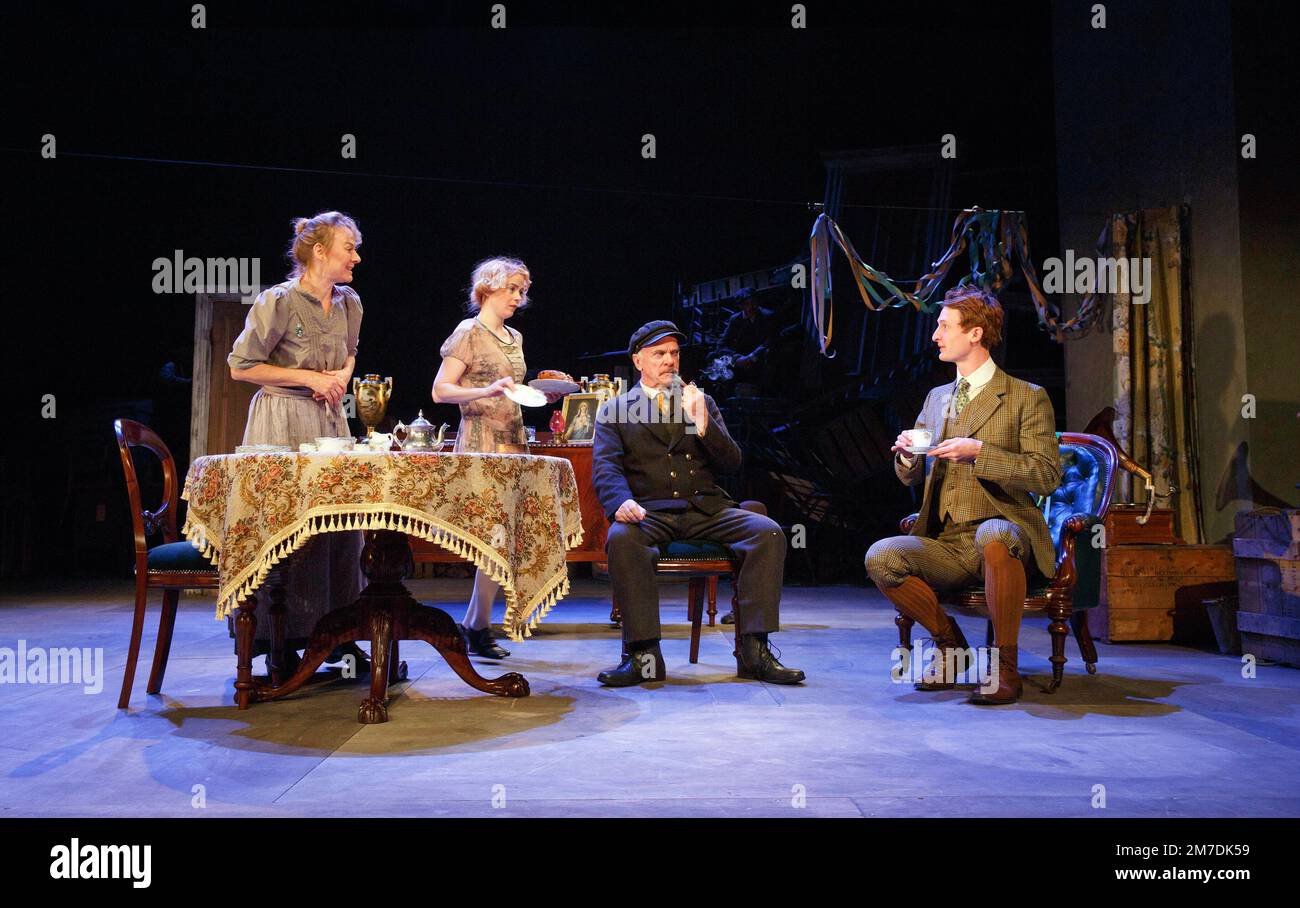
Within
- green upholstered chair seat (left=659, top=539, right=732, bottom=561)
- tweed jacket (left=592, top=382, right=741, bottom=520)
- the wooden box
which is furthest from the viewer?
the wooden box

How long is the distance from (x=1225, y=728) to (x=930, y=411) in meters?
1.45

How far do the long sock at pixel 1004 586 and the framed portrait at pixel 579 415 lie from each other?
2.99 metres

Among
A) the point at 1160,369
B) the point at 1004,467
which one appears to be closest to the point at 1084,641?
the point at 1004,467

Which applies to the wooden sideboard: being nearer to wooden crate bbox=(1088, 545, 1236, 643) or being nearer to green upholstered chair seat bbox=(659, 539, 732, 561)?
green upholstered chair seat bbox=(659, 539, 732, 561)

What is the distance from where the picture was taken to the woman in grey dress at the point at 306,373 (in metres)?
3.51

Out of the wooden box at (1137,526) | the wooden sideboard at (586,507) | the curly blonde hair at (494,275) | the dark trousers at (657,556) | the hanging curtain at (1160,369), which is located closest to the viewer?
the dark trousers at (657,556)

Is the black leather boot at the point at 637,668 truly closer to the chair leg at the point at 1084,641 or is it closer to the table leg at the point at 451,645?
the table leg at the point at 451,645

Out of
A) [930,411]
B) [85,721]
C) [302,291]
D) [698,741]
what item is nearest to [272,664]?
[85,721]

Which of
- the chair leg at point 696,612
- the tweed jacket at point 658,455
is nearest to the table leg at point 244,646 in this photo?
the tweed jacket at point 658,455

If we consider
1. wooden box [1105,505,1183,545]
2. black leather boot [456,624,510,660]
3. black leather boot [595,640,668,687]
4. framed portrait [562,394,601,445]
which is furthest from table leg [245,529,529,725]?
wooden box [1105,505,1183,545]

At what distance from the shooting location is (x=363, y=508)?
9.50ft

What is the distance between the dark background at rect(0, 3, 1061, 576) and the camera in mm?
7898

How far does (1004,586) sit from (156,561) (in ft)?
9.10

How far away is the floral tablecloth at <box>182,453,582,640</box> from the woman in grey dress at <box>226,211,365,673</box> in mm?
473
